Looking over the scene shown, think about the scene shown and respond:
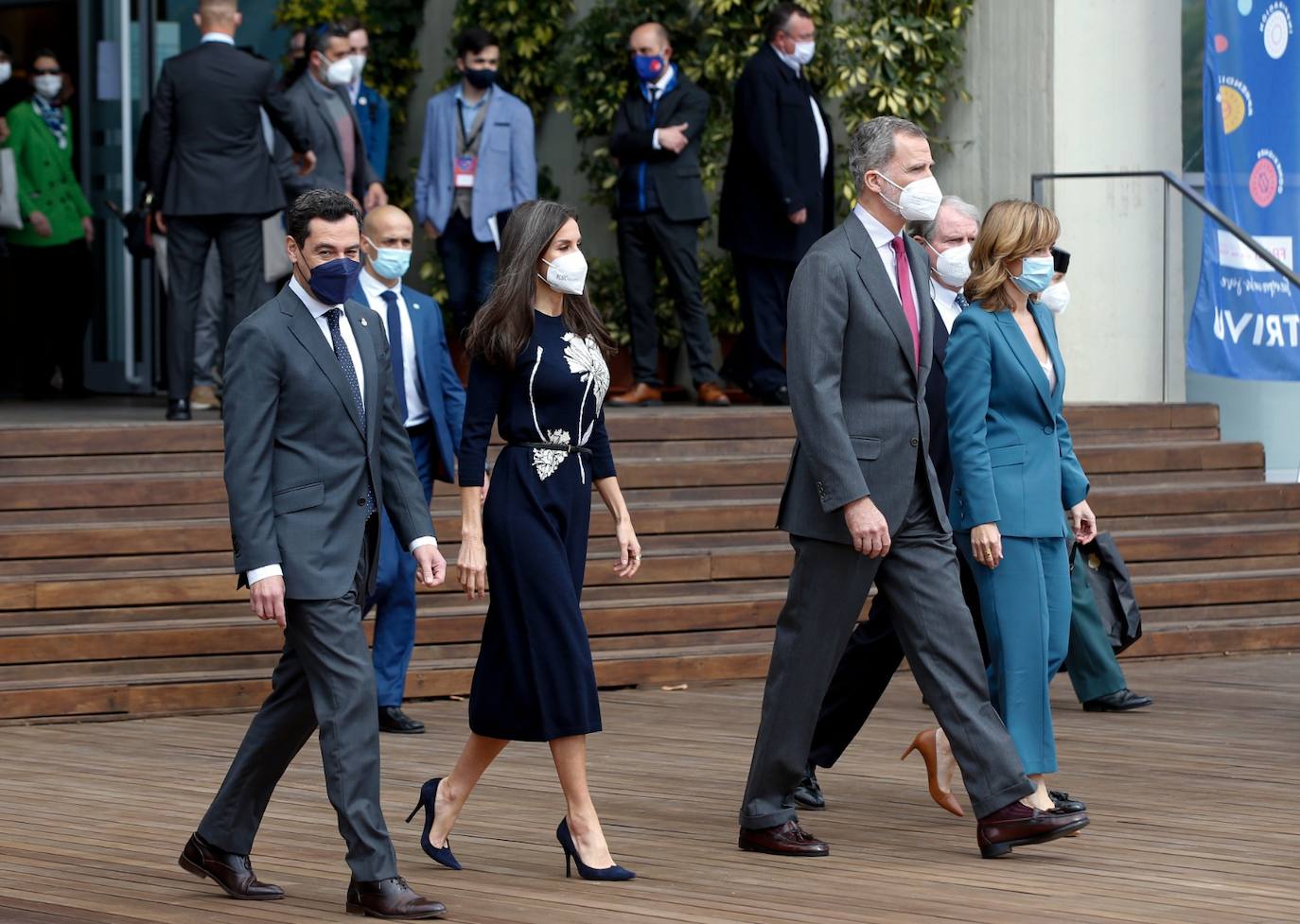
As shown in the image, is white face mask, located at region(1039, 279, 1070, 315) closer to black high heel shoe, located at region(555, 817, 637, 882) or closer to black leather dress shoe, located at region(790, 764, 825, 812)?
black leather dress shoe, located at region(790, 764, 825, 812)

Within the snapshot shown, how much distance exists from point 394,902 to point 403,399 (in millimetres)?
3196

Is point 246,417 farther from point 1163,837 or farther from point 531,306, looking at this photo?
point 1163,837

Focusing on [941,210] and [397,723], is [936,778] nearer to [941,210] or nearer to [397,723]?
[941,210]

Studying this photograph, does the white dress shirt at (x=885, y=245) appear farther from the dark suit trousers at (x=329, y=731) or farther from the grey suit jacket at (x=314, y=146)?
the grey suit jacket at (x=314, y=146)

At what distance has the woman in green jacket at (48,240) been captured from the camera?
14.2 m

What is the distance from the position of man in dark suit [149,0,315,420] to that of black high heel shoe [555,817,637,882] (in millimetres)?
5273

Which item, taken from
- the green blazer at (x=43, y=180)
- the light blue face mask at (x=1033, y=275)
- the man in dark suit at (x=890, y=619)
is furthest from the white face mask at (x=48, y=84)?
the light blue face mask at (x=1033, y=275)

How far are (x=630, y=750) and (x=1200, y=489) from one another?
14.8 feet

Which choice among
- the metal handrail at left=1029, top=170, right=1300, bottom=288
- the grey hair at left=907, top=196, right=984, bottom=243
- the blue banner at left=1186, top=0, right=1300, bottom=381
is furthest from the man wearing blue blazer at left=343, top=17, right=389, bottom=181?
the grey hair at left=907, top=196, right=984, bottom=243

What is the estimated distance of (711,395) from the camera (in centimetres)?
1234

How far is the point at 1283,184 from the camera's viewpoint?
489 inches

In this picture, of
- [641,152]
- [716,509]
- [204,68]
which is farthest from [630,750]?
[641,152]

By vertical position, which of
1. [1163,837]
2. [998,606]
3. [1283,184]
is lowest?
[1163,837]

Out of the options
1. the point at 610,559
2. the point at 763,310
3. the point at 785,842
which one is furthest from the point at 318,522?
the point at 763,310
